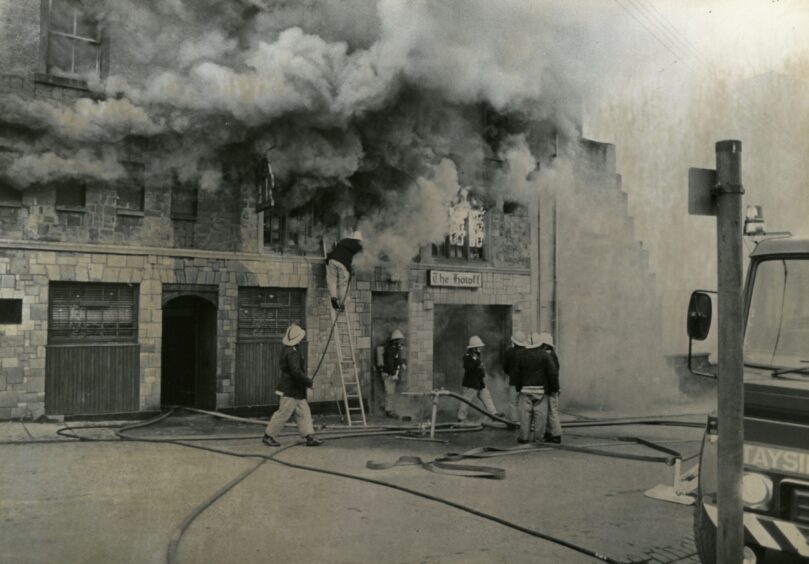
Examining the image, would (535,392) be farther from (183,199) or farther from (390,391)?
(183,199)

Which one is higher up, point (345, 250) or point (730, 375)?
point (345, 250)

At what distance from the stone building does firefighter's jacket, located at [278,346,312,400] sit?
4001mm

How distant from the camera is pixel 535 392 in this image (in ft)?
33.5

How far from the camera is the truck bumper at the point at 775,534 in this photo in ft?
12.2

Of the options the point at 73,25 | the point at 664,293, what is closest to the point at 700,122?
the point at 664,293

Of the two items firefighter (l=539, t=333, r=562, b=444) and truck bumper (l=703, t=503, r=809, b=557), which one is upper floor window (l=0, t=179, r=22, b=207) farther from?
truck bumper (l=703, t=503, r=809, b=557)

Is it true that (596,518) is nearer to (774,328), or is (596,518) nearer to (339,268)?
(774,328)

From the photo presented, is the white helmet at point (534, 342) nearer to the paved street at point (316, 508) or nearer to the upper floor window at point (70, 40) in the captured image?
the paved street at point (316, 508)

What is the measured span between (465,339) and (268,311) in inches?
221

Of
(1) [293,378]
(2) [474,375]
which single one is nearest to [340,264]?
(2) [474,375]

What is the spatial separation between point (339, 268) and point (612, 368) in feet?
28.8

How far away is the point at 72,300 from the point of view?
12109 millimetres

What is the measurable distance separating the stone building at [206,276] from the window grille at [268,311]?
0.03 meters

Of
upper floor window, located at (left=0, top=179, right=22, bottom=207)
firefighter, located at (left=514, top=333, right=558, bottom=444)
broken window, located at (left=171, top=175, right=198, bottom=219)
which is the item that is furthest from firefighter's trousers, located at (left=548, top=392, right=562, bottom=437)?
upper floor window, located at (left=0, top=179, right=22, bottom=207)
